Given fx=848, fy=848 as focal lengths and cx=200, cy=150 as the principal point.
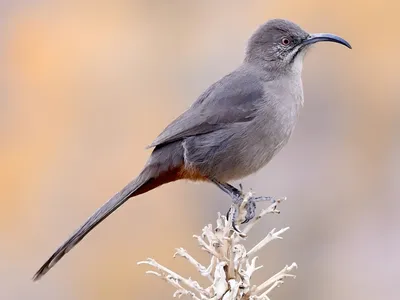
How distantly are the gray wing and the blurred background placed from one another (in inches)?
126

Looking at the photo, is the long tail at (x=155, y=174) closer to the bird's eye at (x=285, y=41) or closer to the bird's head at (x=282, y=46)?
the bird's head at (x=282, y=46)

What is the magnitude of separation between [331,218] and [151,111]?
8.62 ft

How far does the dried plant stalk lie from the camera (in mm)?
2674

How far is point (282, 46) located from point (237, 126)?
687 mm

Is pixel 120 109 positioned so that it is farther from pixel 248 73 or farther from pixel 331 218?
pixel 248 73

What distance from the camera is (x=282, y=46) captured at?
5398 millimetres

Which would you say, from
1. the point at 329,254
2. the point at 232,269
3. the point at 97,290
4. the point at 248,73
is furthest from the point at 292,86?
the point at 97,290

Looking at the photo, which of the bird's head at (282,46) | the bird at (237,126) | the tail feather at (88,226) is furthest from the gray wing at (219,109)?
the tail feather at (88,226)

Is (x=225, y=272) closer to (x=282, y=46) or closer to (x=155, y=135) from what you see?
(x=282, y=46)

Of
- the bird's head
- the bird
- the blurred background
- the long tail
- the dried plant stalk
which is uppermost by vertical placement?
the blurred background

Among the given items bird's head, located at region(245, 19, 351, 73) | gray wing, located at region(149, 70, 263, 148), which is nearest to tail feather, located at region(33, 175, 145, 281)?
gray wing, located at region(149, 70, 263, 148)

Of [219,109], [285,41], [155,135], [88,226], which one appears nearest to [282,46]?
[285,41]

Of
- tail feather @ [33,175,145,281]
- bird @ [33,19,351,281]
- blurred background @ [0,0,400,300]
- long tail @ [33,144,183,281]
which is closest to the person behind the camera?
tail feather @ [33,175,145,281]

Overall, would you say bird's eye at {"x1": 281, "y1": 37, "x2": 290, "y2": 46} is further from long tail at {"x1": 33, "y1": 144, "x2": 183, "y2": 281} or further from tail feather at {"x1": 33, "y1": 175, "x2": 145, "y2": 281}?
tail feather at {"x1": 33, "y1": 175, "x2": 145, "y2": 281}
